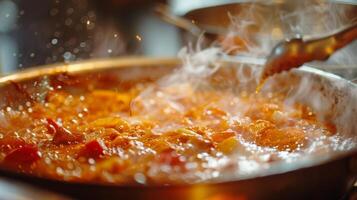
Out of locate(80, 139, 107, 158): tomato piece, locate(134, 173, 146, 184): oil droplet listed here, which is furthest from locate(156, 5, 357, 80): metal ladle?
locate(134, 173, 146, 184): oil droplet

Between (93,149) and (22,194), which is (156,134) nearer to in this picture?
(93,149)

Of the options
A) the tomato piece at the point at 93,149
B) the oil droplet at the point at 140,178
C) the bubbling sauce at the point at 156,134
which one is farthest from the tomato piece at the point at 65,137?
the oil droplet at the point at 140,178

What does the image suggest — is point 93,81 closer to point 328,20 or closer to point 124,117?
point 124,117

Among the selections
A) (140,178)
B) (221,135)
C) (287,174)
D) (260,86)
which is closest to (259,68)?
(260,86)

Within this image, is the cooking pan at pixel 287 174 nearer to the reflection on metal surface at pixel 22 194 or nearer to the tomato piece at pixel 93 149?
the reflection on metal surface at pixel 22 194

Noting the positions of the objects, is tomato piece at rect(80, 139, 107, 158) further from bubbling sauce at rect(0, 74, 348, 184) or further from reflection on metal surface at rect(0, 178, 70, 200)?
reflection on metal surface at rect(0, 178, 70, 200)
